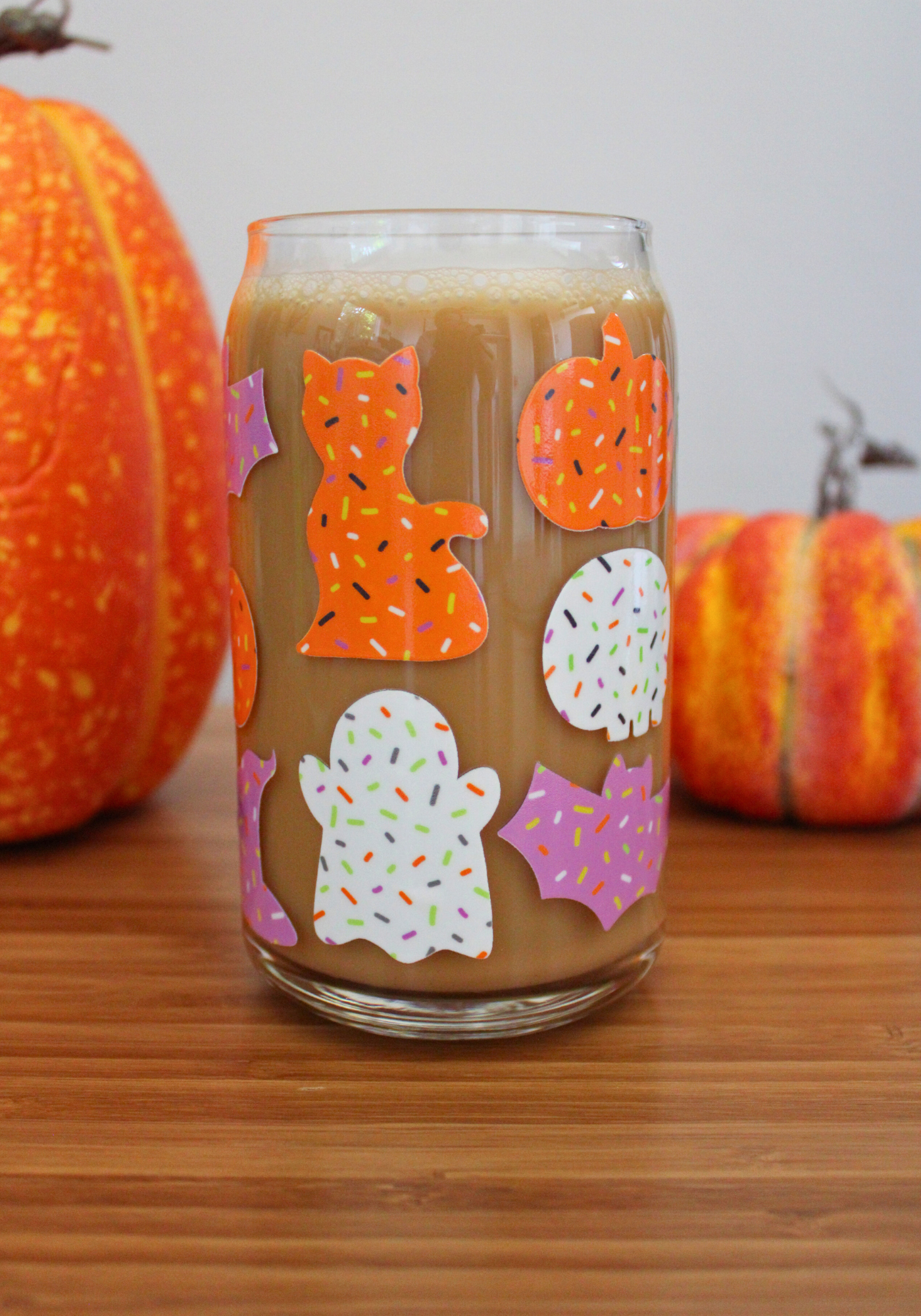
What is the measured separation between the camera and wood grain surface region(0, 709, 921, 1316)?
31cm

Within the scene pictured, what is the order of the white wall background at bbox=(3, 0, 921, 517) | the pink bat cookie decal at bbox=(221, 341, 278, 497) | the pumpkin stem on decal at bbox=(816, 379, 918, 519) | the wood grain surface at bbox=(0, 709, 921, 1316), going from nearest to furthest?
1. the wood grain surface at bbox=(0, 709, 921, 1316)
2. the pink bat cookie decal at bbox=(221, 341, 278, 497)
3. the pumpkin stem on decal at bbox=(816, 379, 918, 519)
4. the white wall background at bbox=(3, 0, 921, 517)

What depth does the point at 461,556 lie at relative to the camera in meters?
0.39

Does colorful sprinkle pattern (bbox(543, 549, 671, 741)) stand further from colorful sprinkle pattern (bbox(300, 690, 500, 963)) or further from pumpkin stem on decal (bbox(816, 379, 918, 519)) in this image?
pumpkin stem on decal (bbox(816, 379, 918, 519))

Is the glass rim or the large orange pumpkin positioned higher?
the glass rim

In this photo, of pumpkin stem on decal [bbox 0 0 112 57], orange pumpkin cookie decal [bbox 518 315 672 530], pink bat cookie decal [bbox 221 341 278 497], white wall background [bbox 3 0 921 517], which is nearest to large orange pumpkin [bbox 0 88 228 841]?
pumpkin stem on decal [bbox 0 0 112 57]

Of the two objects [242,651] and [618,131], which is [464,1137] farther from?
[618,131]

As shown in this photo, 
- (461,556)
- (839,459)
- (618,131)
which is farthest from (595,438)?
(618,131)

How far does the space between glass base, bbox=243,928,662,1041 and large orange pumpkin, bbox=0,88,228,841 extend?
0.22m

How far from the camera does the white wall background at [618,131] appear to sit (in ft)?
3.26

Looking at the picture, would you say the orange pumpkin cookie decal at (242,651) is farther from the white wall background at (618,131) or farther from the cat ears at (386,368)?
the white wall background at (618,131)

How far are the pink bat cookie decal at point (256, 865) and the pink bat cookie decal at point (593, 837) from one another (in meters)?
0.09

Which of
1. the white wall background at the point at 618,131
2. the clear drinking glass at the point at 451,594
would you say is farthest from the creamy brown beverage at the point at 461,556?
the white wall background at the point at 618,131

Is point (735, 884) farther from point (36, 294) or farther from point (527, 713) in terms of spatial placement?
point (36, 294)

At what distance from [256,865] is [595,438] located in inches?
8.0
